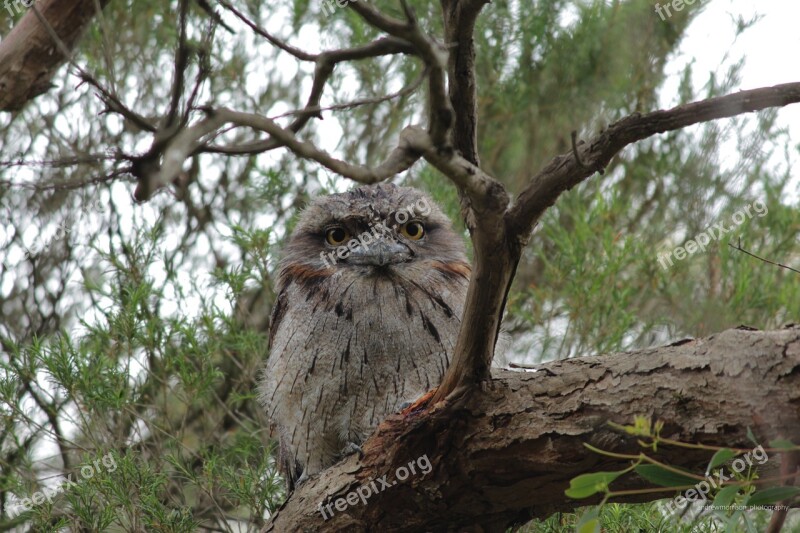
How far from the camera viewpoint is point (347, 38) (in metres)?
5.40

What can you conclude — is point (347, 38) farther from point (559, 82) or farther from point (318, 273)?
point (318, 273)

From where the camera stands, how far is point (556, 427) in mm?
2418


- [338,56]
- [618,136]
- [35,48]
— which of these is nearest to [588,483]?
[618,136]

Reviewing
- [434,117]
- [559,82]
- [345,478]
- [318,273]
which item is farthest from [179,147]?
[559,82]

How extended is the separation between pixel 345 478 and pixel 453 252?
120 cm

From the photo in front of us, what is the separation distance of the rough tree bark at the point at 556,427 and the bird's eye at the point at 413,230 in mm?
1050

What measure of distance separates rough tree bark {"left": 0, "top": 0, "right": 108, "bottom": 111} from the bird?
1.41 m

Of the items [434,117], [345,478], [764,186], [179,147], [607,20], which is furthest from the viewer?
[607,20]

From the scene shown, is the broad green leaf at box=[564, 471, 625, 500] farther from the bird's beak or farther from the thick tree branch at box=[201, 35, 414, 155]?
the bird's beak

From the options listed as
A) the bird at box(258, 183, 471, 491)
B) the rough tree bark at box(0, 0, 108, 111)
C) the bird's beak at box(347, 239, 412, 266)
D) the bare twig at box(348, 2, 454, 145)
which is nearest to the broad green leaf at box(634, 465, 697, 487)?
the bare twig at box(348, 2, 454, 145)

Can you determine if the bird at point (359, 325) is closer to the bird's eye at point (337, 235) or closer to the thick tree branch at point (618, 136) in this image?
the bird's eye at point (337, 235)

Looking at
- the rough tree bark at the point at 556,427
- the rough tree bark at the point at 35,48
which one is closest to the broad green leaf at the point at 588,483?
the rough tree bark at the point at 556,427

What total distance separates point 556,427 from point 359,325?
46.8 inches

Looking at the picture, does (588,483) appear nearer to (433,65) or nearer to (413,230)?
(433,65)
